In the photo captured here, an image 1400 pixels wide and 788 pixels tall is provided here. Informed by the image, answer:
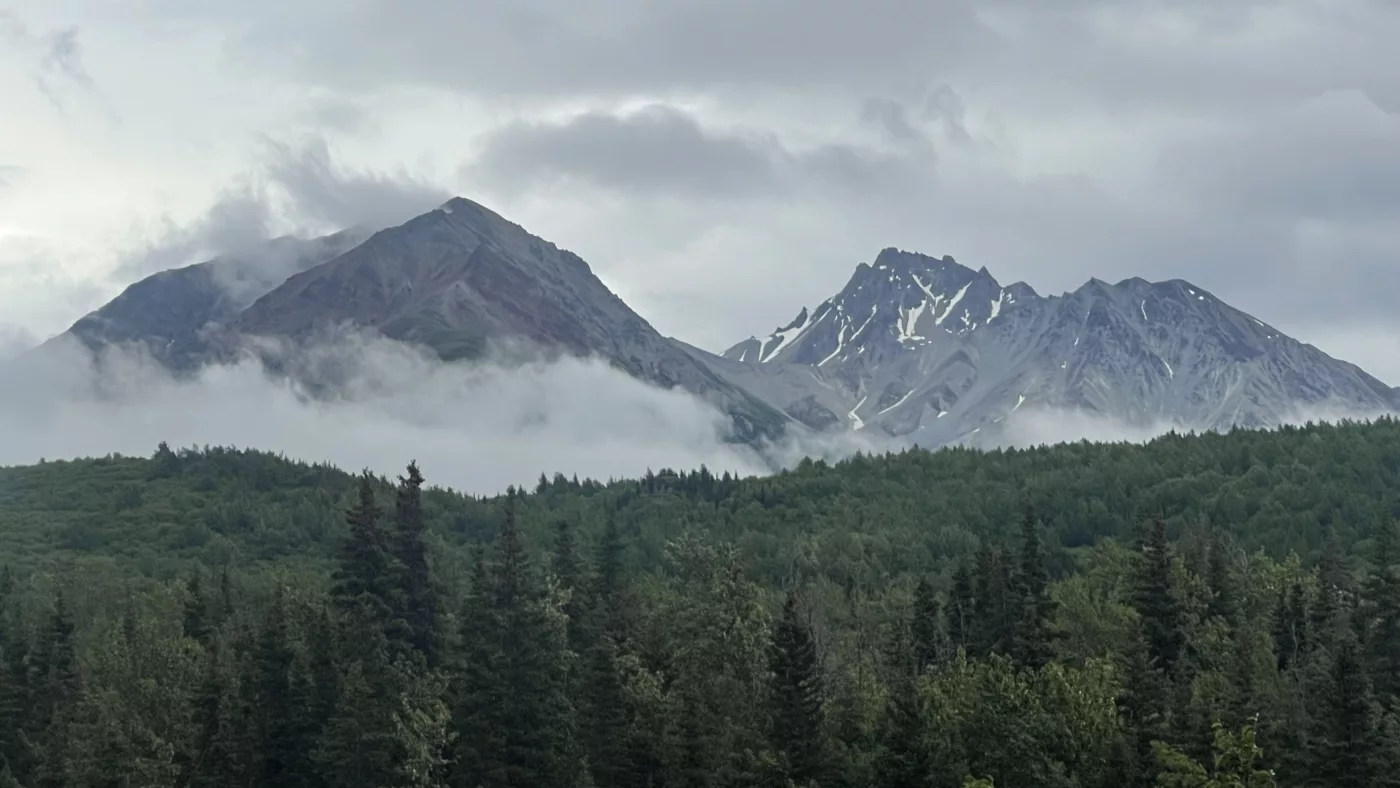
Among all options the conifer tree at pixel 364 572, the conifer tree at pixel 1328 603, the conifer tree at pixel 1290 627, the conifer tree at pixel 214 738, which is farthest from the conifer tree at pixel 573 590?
the conifer tree at pixel 1328 603

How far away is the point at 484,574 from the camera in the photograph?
11319cm

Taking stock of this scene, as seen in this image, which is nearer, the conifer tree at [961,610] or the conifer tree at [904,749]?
the conifer tree at [904,749]

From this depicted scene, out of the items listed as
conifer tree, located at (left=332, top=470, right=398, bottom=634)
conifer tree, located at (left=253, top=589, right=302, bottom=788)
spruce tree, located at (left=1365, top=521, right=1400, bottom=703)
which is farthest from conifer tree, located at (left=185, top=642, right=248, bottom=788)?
spruce tree, located at (left=1365, top=521, right=1400, bottom=703)

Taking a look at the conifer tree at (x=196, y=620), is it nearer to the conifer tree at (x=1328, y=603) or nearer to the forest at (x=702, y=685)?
the forest at (x=702, y=685)

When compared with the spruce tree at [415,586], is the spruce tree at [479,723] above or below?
below

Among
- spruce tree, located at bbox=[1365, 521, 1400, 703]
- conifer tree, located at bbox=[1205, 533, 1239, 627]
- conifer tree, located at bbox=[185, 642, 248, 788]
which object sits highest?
conifer tree, located at bbox=[1205, 533, 1239, 627]

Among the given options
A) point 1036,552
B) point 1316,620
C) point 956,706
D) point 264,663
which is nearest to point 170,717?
point 264,663

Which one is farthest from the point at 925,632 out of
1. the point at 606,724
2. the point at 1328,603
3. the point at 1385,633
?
the point at 606,724

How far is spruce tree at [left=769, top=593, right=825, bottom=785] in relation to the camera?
306 ft

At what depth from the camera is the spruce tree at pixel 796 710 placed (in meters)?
93.3

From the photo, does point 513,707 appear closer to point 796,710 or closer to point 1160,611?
point 796,710

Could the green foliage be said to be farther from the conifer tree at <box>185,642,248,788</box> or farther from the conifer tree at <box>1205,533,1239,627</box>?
the conifer tree at <box>1205,533,1239,627</box>

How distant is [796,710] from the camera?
94.2 m

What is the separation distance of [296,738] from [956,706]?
1787 inches
